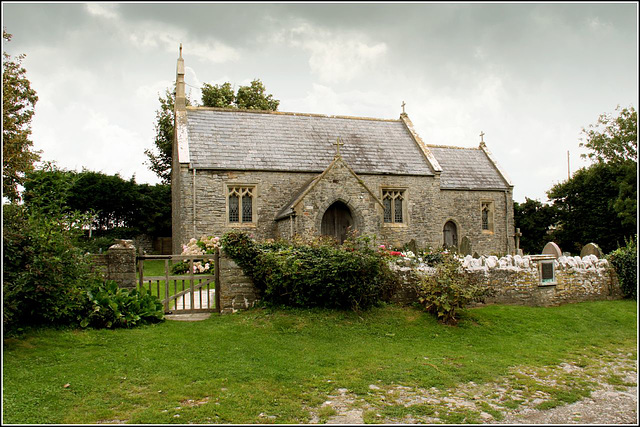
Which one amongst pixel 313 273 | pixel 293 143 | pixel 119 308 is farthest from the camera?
pixel 293 143

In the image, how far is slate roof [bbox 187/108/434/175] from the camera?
68.6 ft

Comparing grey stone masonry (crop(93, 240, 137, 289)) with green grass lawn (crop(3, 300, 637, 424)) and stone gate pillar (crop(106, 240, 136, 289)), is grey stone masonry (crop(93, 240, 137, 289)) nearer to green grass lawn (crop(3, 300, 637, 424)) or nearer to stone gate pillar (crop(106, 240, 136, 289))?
stone gate pillar (crop(106, 240, 136, 289))

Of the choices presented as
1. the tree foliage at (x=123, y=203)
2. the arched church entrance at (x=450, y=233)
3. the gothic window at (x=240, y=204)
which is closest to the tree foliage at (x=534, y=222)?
the arched church entrance at (x=450, y=233)

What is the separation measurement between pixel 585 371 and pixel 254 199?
15274 mm

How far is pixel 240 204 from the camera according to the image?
20578mm

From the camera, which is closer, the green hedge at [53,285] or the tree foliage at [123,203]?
the green hedge at [53,285]

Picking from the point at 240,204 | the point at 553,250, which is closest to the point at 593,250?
the point at 553,250

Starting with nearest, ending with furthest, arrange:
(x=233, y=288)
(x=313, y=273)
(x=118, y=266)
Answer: (x=313, y=273), (x=118, y=266), (x=233, y=288)

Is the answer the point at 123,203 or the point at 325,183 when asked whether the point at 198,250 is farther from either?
the point at 123,203

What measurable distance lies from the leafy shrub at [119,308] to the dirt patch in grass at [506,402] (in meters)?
5.06

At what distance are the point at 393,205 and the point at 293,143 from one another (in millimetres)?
5700

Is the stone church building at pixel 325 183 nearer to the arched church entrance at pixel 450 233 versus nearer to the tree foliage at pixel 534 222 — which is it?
the arched church entrance at pixel 450 233

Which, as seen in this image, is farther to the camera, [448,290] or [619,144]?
[619,144]

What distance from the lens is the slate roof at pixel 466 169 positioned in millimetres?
26250
